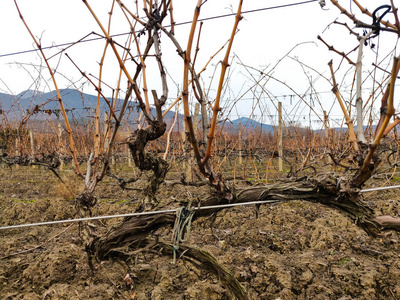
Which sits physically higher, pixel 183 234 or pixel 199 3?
pixel 199 3

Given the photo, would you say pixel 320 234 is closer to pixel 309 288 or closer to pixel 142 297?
pixel 309 288

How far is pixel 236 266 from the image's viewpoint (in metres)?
2.59

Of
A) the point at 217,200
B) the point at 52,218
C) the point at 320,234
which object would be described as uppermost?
the point at 217,200

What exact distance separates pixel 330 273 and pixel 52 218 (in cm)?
397

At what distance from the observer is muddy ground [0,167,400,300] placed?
88.4 inches

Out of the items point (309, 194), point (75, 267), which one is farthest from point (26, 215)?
point (309, 194)

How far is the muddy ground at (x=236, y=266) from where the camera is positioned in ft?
7.36

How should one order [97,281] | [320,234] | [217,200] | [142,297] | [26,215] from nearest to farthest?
[217,200] → [142,297] → [97,281] → [320,234] → [26,215]

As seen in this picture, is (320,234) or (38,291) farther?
(320,234)

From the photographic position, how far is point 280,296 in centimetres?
223

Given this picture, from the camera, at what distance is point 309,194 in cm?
156

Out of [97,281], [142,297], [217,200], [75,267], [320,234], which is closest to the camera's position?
[217,200]

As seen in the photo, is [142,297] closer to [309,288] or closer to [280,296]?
[280,296]

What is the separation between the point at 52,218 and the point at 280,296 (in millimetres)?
3688
